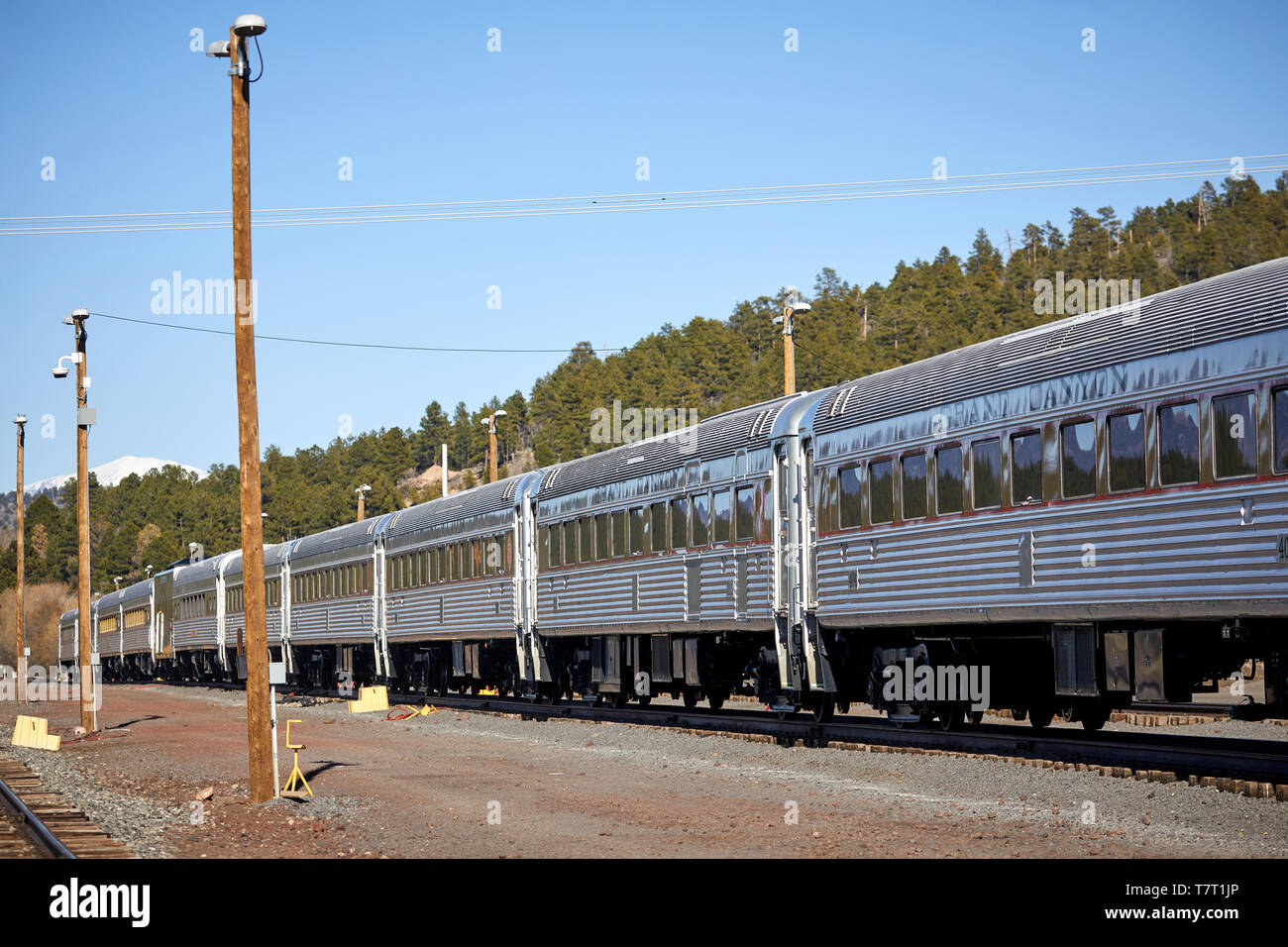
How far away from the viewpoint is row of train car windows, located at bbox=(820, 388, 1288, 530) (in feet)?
41.4

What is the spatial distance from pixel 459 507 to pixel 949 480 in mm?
18150

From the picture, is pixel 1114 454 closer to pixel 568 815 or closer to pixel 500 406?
pixel 568 815

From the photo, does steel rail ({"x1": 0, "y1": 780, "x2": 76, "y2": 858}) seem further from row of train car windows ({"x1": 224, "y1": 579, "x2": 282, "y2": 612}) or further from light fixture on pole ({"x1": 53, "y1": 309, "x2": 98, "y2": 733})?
row of train car windows ({"x1": 224, "y1": 579, "x2": 282, "y2": 612})

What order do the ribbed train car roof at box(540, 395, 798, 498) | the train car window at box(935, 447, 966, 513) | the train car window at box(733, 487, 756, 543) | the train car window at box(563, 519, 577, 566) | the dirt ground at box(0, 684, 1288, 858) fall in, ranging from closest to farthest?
the dirt ground at box(0, 684, 1288, 858) → the train car window at box(935, 447, 966, 513) → the train car window at box(733, 487, 756, 543) → the ribbed train car roof at box(540, 395, 798, 498) → the train car window at box(563, 519, 577, 566)

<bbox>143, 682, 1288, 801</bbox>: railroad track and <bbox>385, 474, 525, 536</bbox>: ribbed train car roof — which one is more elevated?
<bbox>385, 474, 525, 536</bbox>: ribbed train car roof

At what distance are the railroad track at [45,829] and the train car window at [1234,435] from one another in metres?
9.26

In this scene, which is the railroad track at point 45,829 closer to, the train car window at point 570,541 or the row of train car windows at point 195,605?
the train car window at point 570,541

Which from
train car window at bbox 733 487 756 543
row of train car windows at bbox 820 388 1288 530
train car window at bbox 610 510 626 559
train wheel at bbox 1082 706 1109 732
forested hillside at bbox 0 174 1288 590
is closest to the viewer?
row of train car windows at bbox 820 388 1288 530

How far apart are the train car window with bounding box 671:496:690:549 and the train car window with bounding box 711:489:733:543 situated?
3.09 feet

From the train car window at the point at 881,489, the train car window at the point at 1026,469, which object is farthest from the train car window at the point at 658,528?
the train car window at the point at 1026,469

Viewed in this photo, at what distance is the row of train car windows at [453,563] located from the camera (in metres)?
30.2

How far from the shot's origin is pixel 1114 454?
555 inches

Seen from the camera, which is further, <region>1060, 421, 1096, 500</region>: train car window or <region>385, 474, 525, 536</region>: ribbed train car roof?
<region>385, 474, 525, 536</region>: ribbed train car roof

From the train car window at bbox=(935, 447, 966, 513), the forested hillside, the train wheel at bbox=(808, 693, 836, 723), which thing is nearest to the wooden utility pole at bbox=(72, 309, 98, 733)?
the train wheel at bbox=(808, 693, 836, 723)
